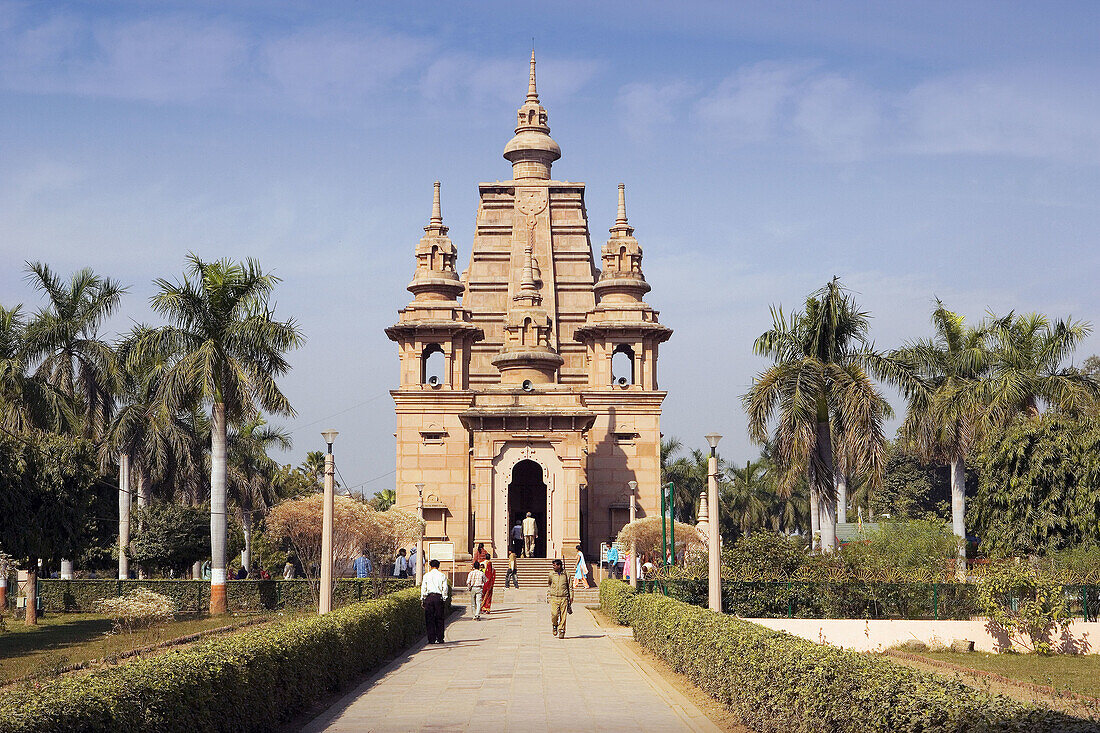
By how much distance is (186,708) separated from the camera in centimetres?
1111

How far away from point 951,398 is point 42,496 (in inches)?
1067

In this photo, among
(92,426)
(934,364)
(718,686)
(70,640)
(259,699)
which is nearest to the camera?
(259,699)

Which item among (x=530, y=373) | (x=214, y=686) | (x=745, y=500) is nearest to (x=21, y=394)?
(x=530, y=373)

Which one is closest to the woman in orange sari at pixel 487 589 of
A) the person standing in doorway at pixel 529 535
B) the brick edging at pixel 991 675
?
the brick edging at pixel 991 675

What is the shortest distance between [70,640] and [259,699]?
17.3 metres

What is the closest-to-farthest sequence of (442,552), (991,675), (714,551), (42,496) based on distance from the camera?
(991,675) < (714,551) < (42,496) < (442,552)

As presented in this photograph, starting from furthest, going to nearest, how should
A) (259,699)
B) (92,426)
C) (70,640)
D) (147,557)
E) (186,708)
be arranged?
1. (147,557)
2. (92,426)
3. (70,640)
4. (259,699)
5. (186,708)

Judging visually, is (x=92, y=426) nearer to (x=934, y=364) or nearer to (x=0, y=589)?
(x=0, y=589)

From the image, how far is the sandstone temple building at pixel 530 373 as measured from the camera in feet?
169

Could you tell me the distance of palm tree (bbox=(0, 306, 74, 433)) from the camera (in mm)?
38562

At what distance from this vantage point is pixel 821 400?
3312 cm

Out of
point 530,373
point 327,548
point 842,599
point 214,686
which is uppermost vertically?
point 530,373

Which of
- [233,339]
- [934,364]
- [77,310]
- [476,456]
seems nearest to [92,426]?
[77,310]

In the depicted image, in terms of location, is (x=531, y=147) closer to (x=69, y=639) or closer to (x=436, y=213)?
(x=436, y=213)
